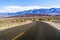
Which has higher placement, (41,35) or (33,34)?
(41,35)

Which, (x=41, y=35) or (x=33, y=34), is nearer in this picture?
(x=41, y=35)
